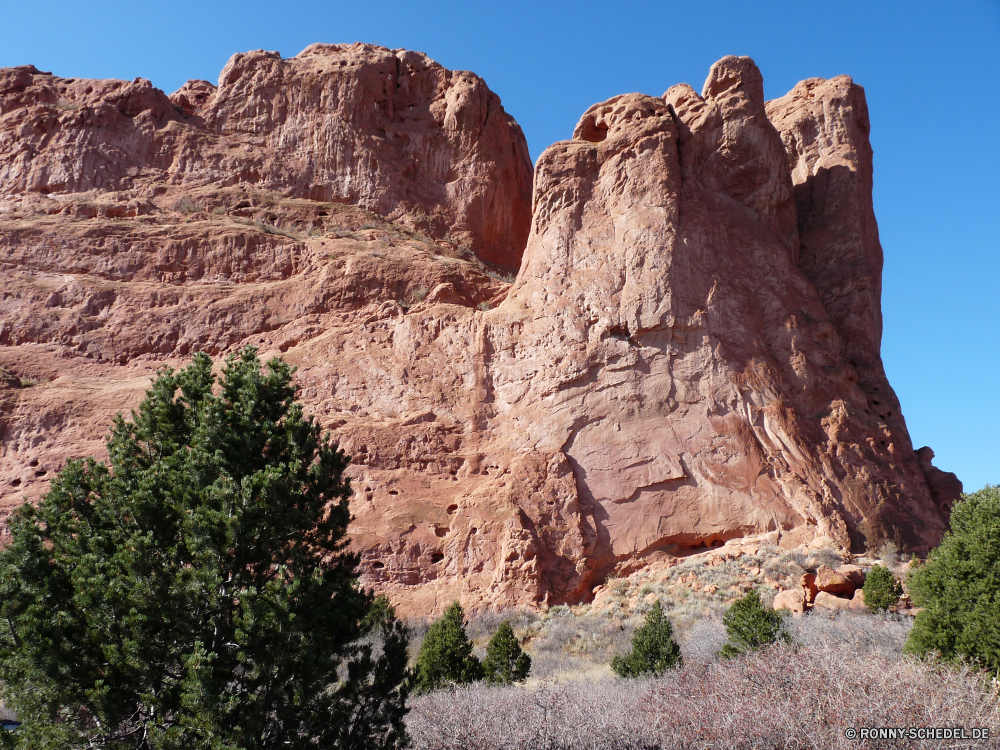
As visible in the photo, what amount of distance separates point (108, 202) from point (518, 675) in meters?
20.8

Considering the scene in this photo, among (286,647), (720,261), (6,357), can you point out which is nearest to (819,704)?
(286,647)

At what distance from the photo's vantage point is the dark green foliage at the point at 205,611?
7.65 metres

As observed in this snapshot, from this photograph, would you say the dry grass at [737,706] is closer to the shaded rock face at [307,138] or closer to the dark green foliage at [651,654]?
the dark green foliage at [651,654]

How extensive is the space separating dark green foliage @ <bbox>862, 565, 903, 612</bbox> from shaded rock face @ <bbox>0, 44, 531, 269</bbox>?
17567 millimetres

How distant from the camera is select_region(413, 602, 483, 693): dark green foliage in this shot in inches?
490

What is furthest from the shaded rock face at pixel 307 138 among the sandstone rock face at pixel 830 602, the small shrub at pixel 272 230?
the sandstone rock face at pixel 830 602

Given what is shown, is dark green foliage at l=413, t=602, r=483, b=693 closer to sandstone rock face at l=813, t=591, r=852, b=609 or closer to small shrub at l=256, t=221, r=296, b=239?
sandstone rock face at l=813, t=591, r=852, b=609

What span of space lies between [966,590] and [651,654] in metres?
4.91

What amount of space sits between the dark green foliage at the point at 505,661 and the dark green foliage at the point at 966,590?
234 inches

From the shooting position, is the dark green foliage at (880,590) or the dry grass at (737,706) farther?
the dark green foliage at (880,590)

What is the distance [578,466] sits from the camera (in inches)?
747

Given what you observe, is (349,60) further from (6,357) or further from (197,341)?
(6,357)

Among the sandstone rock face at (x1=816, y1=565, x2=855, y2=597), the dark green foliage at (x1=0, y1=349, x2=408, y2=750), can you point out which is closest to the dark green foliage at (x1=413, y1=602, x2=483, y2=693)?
the dark green foliage at (x1=0, y1=349, x2=408, y2=750)

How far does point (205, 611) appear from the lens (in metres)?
7.86
